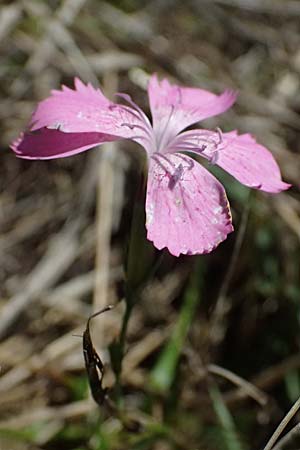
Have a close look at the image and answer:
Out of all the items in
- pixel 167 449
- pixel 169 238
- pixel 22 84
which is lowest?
pixel 167 449

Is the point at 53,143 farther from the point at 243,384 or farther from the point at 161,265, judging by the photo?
the point at 161,265

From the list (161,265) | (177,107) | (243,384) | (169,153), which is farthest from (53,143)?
(161,265)

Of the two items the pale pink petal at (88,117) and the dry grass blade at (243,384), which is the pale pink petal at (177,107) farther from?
the dry grass blade at (243,384)

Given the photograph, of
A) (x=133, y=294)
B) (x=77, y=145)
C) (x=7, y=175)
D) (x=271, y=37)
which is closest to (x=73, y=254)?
(x=7, y=175)

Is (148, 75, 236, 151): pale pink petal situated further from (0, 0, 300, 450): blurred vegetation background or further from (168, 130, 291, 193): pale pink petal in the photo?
(0, 0, 300, 450): blurred vegetation background

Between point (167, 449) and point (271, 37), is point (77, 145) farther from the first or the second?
point (271, 37)

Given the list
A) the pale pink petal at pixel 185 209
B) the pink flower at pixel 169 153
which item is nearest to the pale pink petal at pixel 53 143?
the pink flower at pixel 169 153
